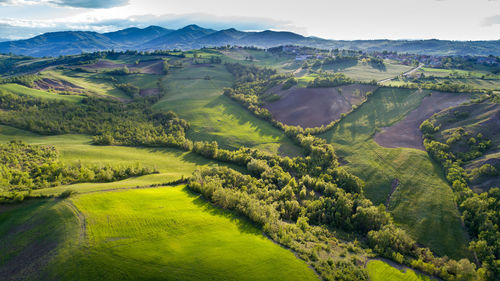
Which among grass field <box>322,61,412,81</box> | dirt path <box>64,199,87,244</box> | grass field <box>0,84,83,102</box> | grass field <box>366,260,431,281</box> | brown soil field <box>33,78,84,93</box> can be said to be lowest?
grass field <box>366,260,431,281</box>

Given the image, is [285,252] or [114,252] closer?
[114,252]

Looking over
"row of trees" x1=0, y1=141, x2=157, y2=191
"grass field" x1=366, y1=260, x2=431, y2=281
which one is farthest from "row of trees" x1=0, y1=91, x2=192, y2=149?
"grass field" x1=366, y1=260, x2=431, y2=281

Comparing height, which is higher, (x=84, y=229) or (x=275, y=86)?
(x=275, y=86)

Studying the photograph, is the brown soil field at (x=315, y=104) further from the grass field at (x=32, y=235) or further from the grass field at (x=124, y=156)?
the grass field at (x=32, y=235)

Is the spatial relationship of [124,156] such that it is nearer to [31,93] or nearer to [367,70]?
[31,93]

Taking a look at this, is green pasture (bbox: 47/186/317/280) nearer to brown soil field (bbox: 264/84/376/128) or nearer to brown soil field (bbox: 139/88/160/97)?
brown soil field (bbox: 264/84/376/128)

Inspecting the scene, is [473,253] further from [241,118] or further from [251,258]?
[241,118]

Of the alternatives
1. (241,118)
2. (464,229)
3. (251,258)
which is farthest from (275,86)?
(251,258)
